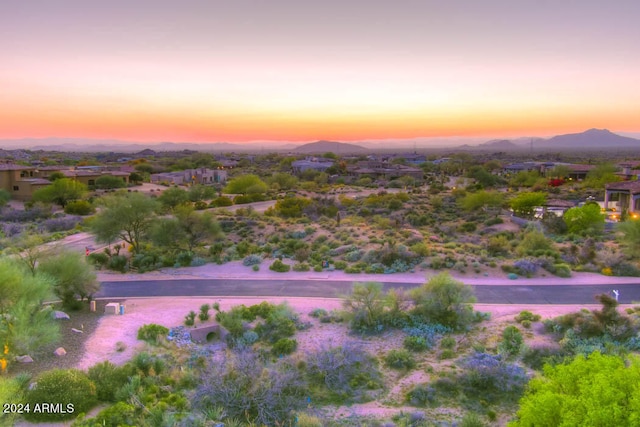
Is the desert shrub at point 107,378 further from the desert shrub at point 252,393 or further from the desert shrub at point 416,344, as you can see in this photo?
the desert shrub at point 416,344

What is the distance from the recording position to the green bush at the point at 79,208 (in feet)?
164

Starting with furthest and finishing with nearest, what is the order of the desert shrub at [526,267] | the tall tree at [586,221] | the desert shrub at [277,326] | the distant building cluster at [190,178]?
the distant building cluster at [190,178]
the tall tree at [586,221]
the desert shrub at [526,267]
the desert shrub at [277,326]

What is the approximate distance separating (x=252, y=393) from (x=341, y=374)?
→ 288cm

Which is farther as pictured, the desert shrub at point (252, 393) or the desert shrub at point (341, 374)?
the desert shrub at point (341, 374)

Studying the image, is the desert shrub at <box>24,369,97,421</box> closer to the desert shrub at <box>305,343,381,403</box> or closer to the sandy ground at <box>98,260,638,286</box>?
the desert shrub at <box>305,343,381,403</box>

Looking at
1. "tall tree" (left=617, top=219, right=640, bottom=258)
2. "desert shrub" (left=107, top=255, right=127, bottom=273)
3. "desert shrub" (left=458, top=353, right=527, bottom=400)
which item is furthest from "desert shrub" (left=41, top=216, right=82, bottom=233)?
"tall tree" (left=617, top=219, right=640, bottom=258)

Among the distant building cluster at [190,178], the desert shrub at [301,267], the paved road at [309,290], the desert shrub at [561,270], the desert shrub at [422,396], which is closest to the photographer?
the desert shrub at [422,396]

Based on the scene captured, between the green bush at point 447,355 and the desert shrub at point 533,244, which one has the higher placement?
the desert shrub at point 533,244

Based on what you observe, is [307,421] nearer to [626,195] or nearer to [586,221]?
[586,221]

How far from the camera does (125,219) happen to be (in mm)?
29906

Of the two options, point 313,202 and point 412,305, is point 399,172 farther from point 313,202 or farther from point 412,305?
point 412,305

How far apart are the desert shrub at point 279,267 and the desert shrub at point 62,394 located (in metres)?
14.3

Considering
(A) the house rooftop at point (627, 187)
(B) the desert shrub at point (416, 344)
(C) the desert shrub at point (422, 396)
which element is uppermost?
(A) the house rooftop at point (627, 187)

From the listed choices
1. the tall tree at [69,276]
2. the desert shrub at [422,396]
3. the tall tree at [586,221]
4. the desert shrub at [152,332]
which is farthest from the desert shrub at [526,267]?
the tall tree at [69,276]
